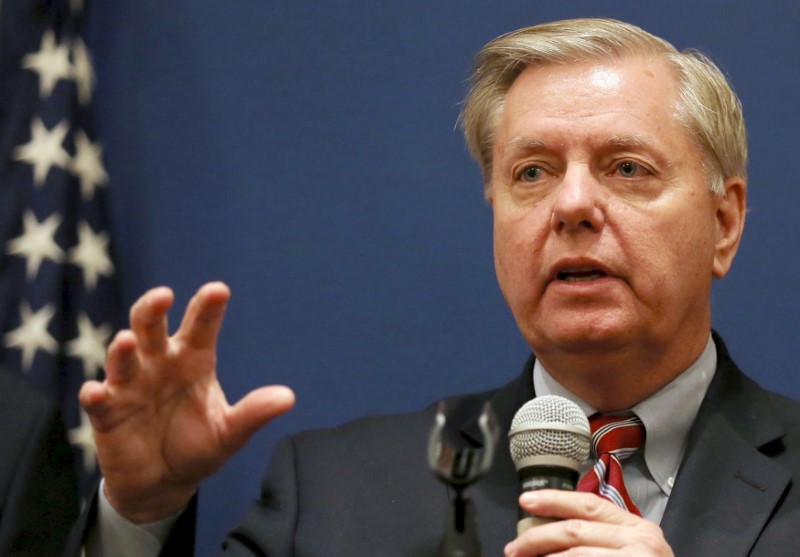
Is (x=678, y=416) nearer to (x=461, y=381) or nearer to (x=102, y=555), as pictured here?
(x=461, y=381)

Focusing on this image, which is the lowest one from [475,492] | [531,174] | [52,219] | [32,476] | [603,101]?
[475,492]

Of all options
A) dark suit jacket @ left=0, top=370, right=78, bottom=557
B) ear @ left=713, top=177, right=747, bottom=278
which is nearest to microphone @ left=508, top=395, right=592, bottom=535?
ear @ left=713, top=177, right=747, bottom=278

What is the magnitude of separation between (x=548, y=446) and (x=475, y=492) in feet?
2.24

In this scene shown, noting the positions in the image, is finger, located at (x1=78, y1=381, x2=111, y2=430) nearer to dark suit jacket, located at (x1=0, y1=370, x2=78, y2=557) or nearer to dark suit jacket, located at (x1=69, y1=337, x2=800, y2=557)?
dark suit jacket, located at (x1=69, y1=337, x2=800, y2=557)

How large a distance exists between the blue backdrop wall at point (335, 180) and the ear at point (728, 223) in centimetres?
42

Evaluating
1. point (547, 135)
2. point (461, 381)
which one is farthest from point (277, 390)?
point (461, 381)

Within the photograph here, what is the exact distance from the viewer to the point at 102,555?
6.45 feet

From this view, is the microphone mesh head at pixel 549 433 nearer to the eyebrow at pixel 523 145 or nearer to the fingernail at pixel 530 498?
the fingernail at pixel 530 498

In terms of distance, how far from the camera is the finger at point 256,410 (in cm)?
166

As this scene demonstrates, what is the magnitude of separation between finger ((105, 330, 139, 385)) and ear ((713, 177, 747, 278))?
1247 mm

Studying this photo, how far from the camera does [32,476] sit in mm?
2307

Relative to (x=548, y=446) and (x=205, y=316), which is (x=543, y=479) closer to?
(x=548, y=446)

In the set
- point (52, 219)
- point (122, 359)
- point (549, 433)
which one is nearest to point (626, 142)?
point (549, 433)

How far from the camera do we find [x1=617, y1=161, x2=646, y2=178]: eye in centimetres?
229
